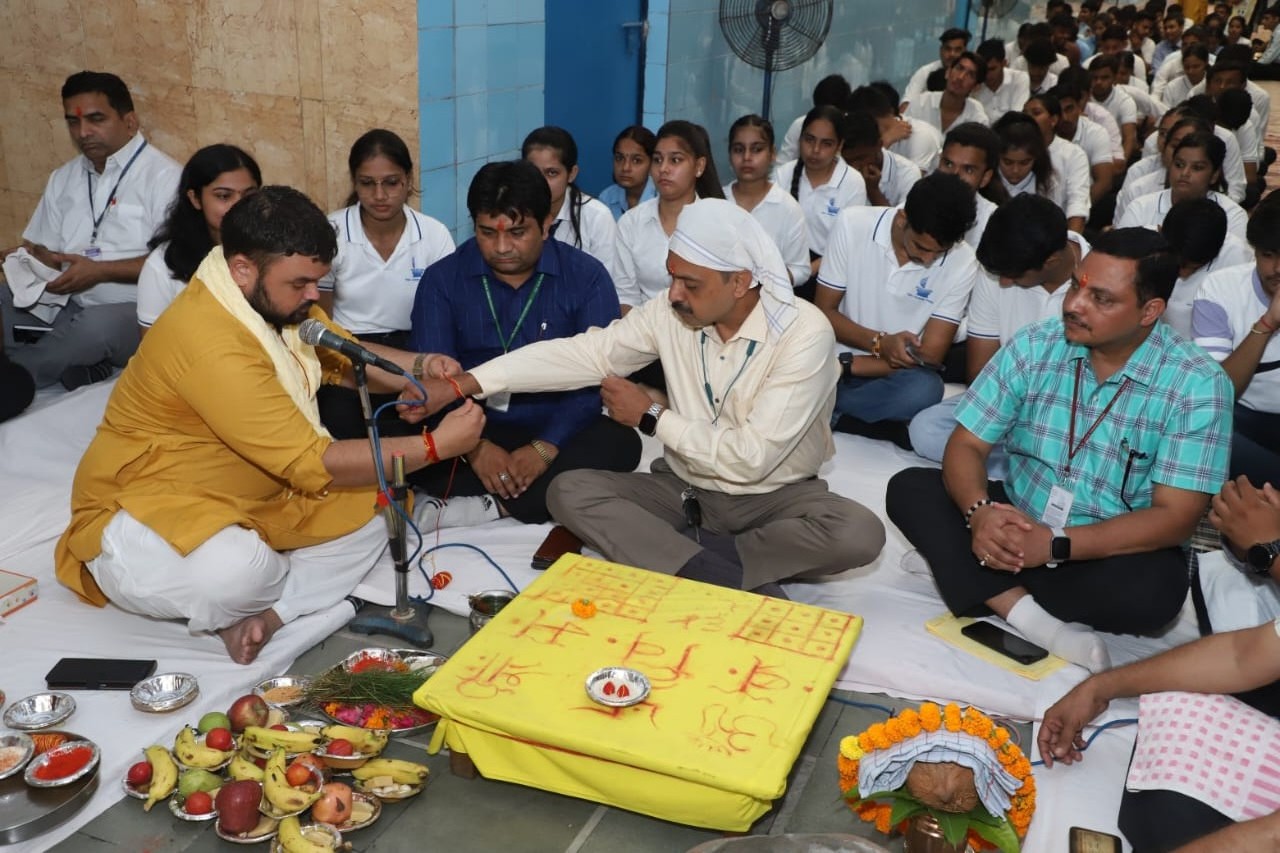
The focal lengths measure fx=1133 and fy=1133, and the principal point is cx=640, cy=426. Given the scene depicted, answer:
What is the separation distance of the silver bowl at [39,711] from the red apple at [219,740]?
44cm

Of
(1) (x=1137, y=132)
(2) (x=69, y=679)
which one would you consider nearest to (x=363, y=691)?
(2) (x=69, y=679)

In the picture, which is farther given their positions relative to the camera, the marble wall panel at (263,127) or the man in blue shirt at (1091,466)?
the marble wall panel at (263,127)

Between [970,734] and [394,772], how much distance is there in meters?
1.29

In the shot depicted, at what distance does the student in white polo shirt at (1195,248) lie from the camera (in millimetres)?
4828

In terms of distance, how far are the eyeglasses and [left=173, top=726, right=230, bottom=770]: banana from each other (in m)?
2.37

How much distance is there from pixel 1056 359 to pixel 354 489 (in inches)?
85.9

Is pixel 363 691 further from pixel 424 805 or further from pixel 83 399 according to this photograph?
pixel 83 399

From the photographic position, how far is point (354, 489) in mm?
3574

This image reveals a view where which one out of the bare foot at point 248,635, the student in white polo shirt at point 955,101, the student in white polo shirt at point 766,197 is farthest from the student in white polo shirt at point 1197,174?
the bare foot at point 248,635

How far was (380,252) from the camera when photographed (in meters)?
4.55

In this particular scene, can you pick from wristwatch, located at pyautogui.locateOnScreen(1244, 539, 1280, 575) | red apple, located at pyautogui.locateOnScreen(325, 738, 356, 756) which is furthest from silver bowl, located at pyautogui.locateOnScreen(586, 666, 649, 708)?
wristwatch, located at pyautogui.locateOnScreen(1244, 539, 1280, 575)

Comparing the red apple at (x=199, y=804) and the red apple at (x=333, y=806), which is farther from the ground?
the red apple at (x=333, y=806)

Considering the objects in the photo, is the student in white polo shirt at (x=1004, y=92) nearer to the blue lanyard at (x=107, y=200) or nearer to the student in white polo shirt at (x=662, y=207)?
the student in white polo shirt at (x=662, y=207)

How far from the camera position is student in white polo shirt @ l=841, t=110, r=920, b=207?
6.55 meters
